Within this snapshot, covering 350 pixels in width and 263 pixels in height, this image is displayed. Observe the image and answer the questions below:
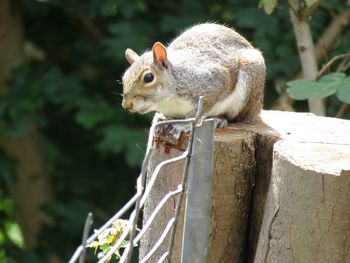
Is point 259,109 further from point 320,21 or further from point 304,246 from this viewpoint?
point 320,21

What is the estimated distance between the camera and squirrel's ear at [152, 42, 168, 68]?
3070 mm

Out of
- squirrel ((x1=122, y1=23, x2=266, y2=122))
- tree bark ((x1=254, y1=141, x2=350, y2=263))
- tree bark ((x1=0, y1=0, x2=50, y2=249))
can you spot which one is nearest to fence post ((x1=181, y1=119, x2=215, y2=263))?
tree bark ((x1=254, y1=141, x2=350, y2=263))

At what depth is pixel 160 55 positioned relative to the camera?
311 centimetres

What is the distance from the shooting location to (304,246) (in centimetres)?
213

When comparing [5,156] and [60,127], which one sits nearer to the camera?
[5,156]

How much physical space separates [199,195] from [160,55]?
1.14 m

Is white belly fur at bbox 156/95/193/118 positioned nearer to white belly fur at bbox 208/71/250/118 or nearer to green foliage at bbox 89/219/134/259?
white belly fur at bbox 208/71/250/118

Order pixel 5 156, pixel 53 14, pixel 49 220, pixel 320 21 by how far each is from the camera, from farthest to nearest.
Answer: pixel 49 220, pixel 53 14, pixel 5 156, pixel 320 21

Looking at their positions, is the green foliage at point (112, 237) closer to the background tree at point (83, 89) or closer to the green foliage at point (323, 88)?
the green foliage at point (323, 88)

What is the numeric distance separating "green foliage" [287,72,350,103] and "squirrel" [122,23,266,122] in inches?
4.9

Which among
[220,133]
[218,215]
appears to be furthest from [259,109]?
[218,215]


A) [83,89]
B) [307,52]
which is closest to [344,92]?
[307,52]

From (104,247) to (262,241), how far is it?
419mm

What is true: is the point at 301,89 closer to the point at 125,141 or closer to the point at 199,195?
the point at 199,195
